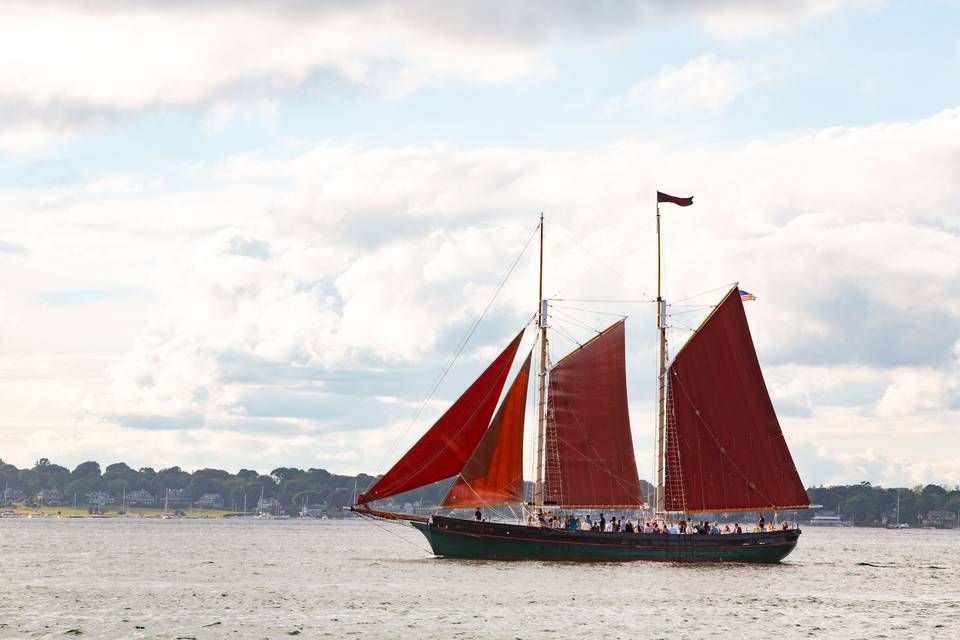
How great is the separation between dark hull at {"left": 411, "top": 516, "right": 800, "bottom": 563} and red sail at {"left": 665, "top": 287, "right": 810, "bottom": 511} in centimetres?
361

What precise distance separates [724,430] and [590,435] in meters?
9.60

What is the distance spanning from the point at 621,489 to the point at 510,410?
10.2m

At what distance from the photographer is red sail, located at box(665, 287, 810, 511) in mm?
98562

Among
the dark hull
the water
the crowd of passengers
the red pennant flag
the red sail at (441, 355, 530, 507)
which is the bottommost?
the water

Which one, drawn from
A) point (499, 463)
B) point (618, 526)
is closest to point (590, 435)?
point (618, 526)

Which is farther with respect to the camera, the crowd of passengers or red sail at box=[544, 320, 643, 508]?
red sail at box=[544, 320, 643, 508]

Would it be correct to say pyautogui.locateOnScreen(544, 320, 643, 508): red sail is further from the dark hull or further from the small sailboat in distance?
the dark hull

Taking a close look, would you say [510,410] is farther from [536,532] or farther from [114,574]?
[114,574]

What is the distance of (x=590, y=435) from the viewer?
97875 millimetres

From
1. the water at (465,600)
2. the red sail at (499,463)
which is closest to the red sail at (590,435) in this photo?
the red sail at (499,463)

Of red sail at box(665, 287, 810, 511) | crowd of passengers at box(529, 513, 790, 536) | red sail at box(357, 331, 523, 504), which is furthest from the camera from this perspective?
red sail at box(665, 287, 810, 511)

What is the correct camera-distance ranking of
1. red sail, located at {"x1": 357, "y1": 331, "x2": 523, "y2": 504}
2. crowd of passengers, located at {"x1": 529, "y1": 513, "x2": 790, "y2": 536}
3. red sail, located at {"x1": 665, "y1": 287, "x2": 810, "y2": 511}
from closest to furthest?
red sail, located at {"x1": 357, "y1": 331, "x2": 523, "y2": 504}
crowd of passengers, located at {"x1": 529, "y1": 513, "x2": 790, "y2": 536}
red sail, located at {"x1": 665, "y1": 287, "x2": 810, "y2": 511}

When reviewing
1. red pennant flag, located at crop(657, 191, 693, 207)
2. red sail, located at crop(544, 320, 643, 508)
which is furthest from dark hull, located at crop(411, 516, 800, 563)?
red pennant flag, located at crop(657, 191, 693, 207)

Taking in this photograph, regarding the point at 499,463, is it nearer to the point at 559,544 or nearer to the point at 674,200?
the point at 559,544
